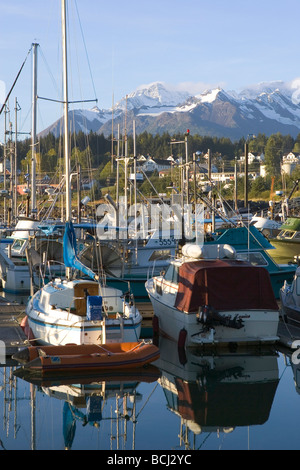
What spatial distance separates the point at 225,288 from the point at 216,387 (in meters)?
3.67

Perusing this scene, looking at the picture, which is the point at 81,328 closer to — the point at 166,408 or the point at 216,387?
the point at 166,408

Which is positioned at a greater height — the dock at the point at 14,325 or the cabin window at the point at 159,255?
the cabin window at the point at 159,255

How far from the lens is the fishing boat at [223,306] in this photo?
21375 mm

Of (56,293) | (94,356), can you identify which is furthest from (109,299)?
(94,356)

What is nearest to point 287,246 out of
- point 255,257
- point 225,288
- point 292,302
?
point 255,257

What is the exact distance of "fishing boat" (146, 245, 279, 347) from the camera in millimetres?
21375

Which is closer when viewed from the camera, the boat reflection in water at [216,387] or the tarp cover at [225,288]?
the boat reflection in water at [216,387]

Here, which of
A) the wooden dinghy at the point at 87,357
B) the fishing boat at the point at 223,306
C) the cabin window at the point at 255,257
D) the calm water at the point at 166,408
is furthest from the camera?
the cabin window at the point at 255,257

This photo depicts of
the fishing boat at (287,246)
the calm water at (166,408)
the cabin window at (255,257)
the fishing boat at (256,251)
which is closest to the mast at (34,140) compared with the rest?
the fishing boat at (256,251)

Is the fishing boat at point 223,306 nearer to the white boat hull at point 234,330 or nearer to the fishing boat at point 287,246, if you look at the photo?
the white boat hull at point 234,330

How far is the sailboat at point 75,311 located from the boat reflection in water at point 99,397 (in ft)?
4.24

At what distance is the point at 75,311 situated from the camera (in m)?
22.0

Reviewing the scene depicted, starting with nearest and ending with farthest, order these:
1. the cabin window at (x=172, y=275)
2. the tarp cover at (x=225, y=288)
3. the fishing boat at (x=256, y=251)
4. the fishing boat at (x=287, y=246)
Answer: the tarp cover at (x=225, y=288)
the cabin window at (x=172, y=275)
the fishing boat at (x=256, y=251)
the fishing boat at (x=287, y=246)
